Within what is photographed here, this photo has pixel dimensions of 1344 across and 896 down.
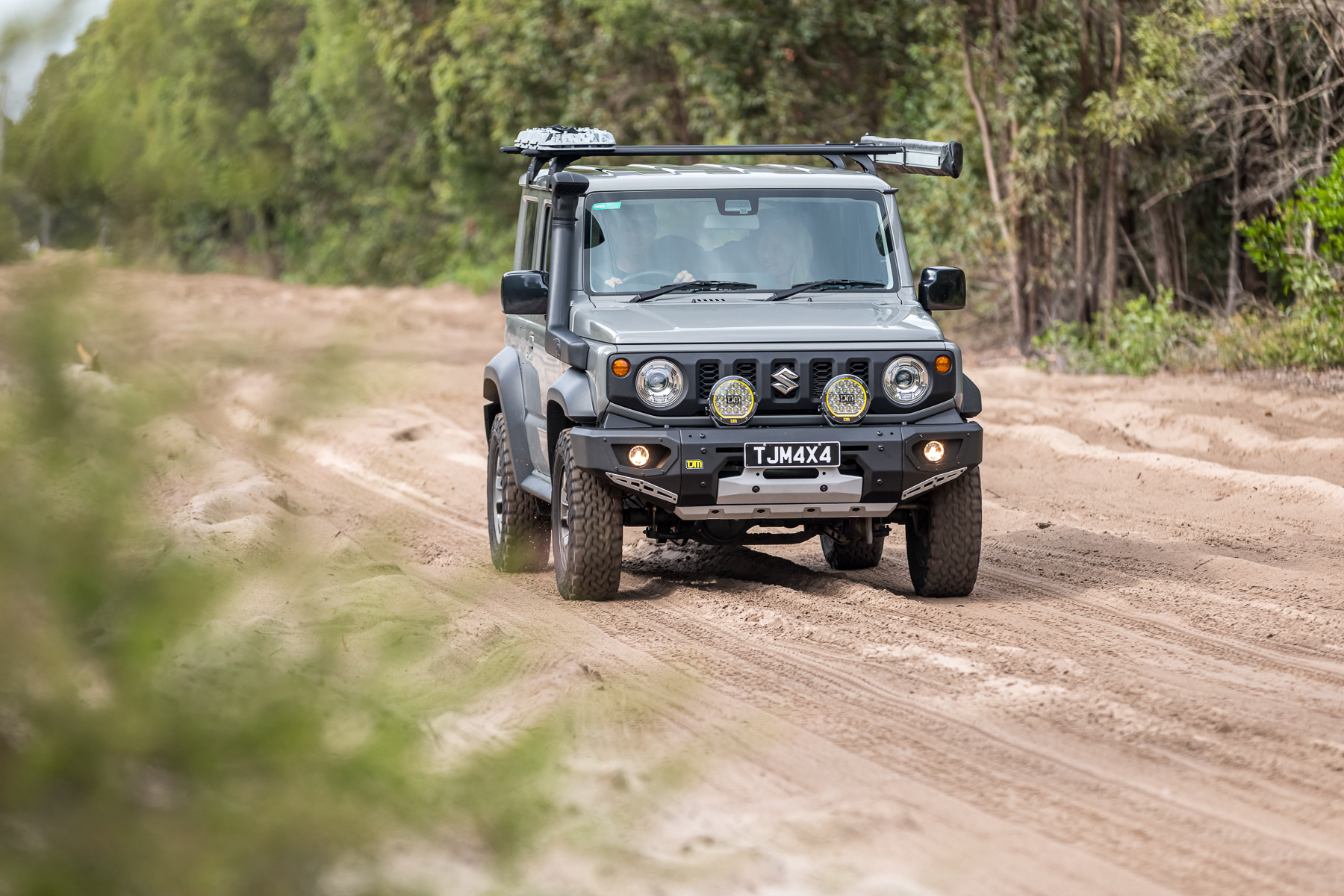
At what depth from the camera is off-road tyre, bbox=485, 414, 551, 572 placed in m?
8.94

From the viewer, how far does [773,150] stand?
28.5 feet

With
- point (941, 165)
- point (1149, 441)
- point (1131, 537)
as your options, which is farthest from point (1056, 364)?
point (941, 165)

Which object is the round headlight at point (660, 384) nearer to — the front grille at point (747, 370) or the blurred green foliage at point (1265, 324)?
the front grille at point (747, 370)

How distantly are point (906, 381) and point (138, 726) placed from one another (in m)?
5.10

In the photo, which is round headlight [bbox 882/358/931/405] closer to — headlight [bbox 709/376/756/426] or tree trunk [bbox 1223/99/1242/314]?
headlight [bbox 709/376/756/426]

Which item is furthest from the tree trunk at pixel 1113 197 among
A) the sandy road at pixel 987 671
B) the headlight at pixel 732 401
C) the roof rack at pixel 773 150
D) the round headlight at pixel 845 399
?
the headlight at pixel 732 401

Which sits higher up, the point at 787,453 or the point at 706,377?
the point at 706,377

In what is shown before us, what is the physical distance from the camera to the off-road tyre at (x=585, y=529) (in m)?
7.59

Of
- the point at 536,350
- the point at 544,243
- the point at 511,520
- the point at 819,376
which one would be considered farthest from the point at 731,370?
the point at 511,520

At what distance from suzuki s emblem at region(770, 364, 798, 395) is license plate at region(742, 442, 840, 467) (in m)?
0.28

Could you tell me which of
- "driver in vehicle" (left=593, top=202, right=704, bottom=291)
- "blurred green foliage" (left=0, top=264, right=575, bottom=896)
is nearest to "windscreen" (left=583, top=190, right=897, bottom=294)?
"driver in vehicle" (left=593, top=202, right=704, bottom=291)

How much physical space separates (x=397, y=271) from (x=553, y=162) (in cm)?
3926

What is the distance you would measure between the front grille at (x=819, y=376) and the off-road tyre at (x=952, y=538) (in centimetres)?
84

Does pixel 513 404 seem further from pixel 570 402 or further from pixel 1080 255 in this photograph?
pixel 1080 255
